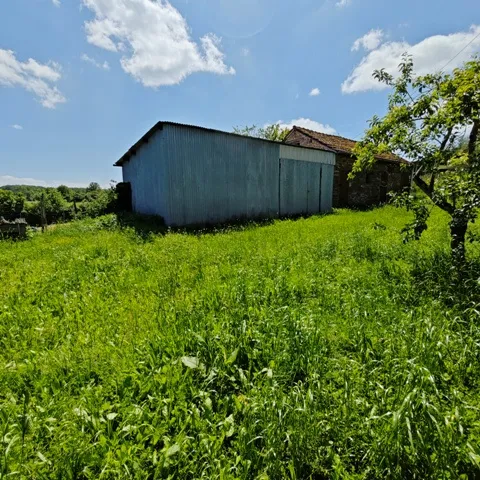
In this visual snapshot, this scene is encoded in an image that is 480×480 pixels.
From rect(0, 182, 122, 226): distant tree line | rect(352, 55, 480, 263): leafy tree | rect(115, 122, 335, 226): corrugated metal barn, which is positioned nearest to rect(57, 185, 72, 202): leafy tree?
rect(0, 182, 122, 226): distant tree line

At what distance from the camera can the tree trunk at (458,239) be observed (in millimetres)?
4004

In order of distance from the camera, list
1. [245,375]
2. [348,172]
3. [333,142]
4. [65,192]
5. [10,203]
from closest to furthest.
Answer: [245,375] < [348,172] < [333,142] < [10,203] < [65,192]

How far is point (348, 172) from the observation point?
52.1 ft

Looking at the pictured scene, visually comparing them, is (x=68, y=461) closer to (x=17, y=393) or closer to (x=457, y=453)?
(x=17, y=393)

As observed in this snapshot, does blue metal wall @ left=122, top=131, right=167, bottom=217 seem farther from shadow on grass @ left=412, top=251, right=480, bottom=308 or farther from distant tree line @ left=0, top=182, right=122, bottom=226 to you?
shadow on grass @ left=412, top=251, right=480, bottom=308

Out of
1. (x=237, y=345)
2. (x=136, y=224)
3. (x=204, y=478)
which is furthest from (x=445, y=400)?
(x=136, y=224)

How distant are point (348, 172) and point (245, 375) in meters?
16.0

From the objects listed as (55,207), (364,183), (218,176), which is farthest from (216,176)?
(55,207)

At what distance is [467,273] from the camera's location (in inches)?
150

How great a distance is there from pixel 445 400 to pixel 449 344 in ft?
2.08

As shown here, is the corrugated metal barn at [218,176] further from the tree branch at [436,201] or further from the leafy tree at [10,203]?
the leafy tree at [10,203]

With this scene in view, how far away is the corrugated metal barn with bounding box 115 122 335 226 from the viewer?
32.9ft

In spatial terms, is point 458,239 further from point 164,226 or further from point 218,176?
point 164,226

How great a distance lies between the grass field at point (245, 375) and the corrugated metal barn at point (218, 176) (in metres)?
6.27
